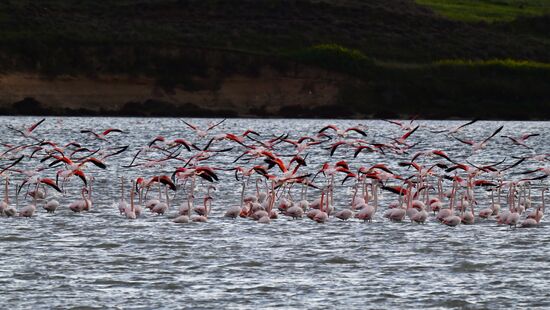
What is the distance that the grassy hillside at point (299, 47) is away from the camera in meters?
81.5

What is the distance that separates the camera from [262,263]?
65.4 ft

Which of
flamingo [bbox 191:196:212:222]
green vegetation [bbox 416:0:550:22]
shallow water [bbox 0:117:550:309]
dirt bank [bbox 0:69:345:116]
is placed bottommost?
shallow water [bbox 0:117:550:309]

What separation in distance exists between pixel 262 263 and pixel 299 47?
6902cm

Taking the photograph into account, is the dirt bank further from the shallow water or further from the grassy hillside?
the shallow water

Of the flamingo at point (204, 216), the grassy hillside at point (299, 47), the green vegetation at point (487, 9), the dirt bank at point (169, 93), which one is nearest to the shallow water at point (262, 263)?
the flamingo at point (204, 216)

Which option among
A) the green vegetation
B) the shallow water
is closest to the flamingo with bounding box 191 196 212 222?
the shallow water

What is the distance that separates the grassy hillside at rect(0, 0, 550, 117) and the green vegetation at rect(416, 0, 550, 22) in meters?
12.2

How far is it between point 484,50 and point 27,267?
77593 mm

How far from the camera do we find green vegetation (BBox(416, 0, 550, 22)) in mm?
113438

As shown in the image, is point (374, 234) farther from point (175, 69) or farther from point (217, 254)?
point (175, 69)

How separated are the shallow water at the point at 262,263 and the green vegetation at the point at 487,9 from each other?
8601 centimetres

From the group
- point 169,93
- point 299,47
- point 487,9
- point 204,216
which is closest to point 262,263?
point 204,216

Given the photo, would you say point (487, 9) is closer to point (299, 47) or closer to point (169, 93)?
point (299, 47)

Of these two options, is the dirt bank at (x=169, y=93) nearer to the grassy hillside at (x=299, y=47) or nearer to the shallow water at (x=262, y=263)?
the grassy hillside at (x=299, y=47)
